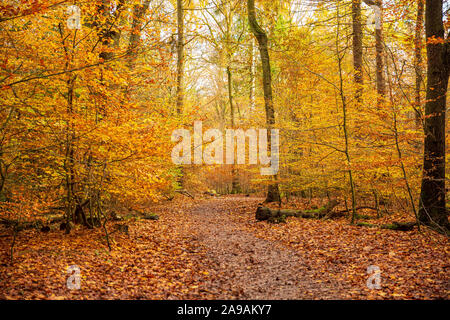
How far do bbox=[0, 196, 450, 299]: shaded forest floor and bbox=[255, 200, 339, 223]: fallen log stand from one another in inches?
49.6

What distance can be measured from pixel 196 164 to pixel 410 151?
10382 mm

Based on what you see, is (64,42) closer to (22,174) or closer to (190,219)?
(22,174)

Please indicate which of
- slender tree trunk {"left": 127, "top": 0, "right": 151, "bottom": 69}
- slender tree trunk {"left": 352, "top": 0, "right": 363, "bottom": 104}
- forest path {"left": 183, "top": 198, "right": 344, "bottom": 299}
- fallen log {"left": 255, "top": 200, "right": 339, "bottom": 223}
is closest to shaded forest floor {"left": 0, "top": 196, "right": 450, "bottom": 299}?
forest path {"left": 183, "top": 198, "right": 344, "bottom": 299}

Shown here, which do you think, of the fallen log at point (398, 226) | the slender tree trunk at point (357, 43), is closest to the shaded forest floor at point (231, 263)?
the fallen log at point (398, 226)

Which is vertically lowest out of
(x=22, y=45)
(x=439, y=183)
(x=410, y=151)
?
(x=439, y=183)

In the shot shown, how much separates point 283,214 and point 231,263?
15.6 feet

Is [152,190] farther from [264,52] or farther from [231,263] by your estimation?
[264,52]

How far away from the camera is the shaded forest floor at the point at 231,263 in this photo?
14.7ft

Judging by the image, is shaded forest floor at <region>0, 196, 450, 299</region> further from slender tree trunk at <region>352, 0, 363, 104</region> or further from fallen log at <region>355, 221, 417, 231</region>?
slender tree trunk at <region>352, 0, 363, 104</region>

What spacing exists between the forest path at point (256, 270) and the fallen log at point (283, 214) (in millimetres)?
1562

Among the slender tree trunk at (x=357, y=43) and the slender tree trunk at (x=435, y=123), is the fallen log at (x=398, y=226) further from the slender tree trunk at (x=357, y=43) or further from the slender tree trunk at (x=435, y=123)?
the slender tree trunk at (x=357, y=43)

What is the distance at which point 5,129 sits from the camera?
19.0 feet

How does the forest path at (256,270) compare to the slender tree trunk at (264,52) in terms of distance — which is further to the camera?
the slender tree trunk at (264,52)
